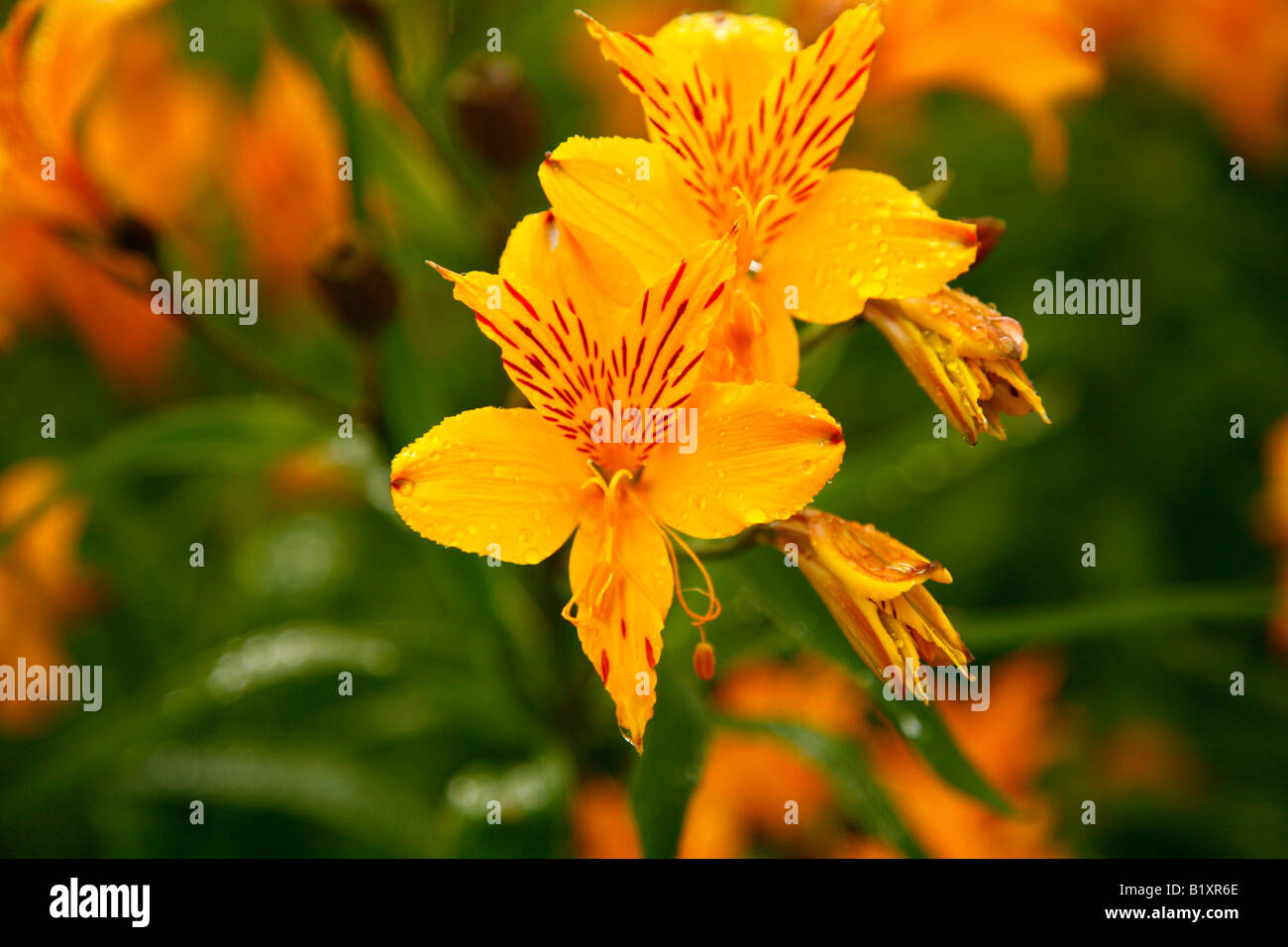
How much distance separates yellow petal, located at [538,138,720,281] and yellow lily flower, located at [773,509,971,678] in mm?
224

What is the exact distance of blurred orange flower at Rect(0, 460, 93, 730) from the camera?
143 centimetres

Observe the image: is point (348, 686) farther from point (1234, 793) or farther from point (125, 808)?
point (1234, 793)

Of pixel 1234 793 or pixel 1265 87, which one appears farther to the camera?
pixel 1265 87

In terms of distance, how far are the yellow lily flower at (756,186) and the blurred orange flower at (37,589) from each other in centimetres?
102

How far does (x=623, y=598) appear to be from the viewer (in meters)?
0.69

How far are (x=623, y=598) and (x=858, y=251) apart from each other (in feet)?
0.93

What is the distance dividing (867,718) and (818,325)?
74 cm

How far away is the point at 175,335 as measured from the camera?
1631 mm

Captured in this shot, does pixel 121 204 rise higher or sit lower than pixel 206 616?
higher

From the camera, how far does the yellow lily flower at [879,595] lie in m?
0.71

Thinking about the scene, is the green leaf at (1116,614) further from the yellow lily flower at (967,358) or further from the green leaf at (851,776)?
the yellow lily flower at (967,358)

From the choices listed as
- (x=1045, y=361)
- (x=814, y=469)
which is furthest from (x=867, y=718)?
(x=814, y=469)

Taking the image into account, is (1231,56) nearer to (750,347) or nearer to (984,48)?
(984,48)

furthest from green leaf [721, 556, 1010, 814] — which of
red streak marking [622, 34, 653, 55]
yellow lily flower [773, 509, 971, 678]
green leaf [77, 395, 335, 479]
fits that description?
green leaf [77, 395, 335, 479]
